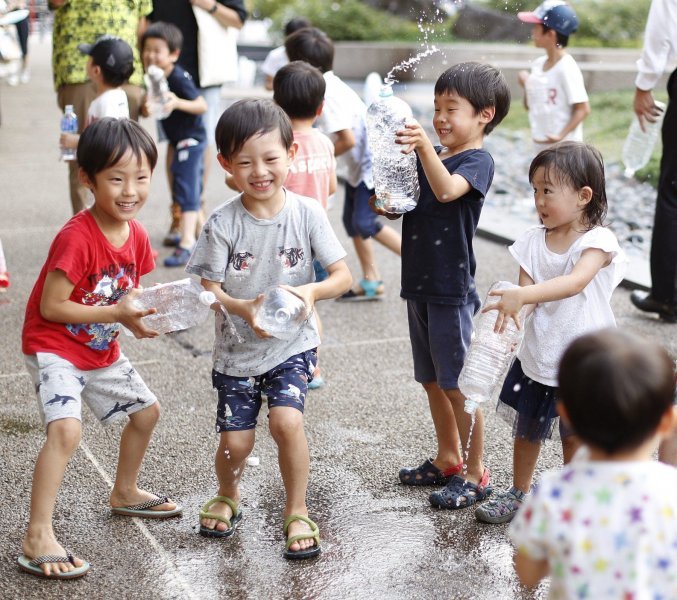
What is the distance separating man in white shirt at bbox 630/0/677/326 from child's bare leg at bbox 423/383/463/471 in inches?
103

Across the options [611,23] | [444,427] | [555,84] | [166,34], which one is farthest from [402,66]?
[611,23]

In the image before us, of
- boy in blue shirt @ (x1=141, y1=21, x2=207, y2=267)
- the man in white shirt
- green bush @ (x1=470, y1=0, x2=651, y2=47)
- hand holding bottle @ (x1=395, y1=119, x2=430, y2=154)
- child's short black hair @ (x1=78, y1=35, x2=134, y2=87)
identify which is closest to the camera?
hand holding bottle @ (x1=395, y1=119, x2=430, y2=154)

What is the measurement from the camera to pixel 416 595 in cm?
314

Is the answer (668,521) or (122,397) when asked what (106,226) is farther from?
(668,521)

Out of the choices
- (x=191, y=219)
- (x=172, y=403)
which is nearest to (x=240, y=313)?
(x=172, y=403)

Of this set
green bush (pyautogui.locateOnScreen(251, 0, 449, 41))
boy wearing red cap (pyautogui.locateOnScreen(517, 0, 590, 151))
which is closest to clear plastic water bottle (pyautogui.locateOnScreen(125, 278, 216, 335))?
boy wearing red cap (pyautogui.locateOnScreen(517, 0, 590, 151))

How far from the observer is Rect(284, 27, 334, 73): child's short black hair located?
5730 millimetres

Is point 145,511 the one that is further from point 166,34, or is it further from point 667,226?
point 166,34

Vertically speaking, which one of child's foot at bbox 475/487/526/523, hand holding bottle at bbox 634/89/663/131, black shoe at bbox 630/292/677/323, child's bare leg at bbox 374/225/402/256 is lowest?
black shoe at bbox 630/292/677/323

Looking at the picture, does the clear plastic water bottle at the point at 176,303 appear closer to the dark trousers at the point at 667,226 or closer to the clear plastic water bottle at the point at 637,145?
the dark trousers at the point at 667,226

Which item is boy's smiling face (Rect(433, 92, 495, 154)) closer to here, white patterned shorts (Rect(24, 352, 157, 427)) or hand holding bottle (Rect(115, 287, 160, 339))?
hand holding bottle (Rect(115, 287, 160, 339))

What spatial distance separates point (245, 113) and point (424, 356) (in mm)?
1191

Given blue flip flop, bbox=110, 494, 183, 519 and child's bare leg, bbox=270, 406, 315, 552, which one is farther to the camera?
blue flip flop, bbox=110, 494, 183, 519

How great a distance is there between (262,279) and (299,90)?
152 cm
